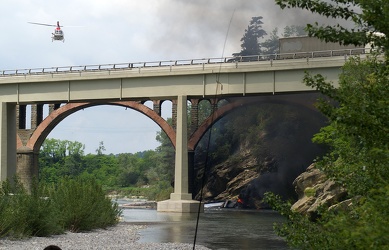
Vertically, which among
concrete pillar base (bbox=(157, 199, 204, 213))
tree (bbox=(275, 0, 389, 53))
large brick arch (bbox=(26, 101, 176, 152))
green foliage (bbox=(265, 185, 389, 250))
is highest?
large brick arch (bbox=(26, 101, 176, 152))

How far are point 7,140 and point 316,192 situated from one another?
122 ft

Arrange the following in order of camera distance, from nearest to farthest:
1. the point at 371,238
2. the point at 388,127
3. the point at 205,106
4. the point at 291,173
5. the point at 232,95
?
1. the point at 371,238
2. the point at 388,127
3. the point at 232,95
4. the point at 291,173
5. the point at 205,106

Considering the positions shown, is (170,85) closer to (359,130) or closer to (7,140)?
(7,140)

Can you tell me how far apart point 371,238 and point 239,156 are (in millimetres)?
88971

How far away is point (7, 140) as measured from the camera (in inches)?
2884

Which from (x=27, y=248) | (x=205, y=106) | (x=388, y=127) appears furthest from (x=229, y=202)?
(x=388, y=127)

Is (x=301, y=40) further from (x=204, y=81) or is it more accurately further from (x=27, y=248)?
(x=27, y=248)

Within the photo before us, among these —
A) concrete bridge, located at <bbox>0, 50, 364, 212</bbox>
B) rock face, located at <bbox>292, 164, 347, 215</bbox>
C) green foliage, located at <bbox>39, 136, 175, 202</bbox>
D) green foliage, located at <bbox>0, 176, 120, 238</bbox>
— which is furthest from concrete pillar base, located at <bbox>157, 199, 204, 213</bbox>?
green foliage, located at <bbox>39, 136, 175, 202</bbox>

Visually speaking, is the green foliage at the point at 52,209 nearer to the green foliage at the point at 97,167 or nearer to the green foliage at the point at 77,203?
the green foliage at the point at 77,203

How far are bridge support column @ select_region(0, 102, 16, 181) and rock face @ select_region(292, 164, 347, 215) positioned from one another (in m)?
31.5

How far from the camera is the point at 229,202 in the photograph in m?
83.5

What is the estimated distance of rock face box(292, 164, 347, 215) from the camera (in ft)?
135

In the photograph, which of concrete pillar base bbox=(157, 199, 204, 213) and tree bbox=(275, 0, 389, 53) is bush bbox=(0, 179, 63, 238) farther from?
concrete pillar base bbox=(157, 199, 204, 213)

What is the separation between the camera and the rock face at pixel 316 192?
4111 centimetres
